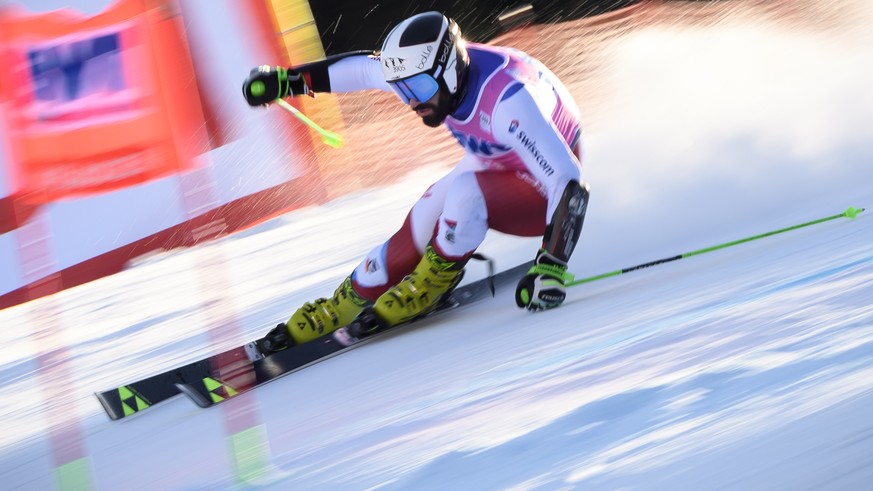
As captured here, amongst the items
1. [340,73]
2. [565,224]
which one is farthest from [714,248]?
[340,73]

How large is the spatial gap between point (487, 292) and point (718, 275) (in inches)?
39.7

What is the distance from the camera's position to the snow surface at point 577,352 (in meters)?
1.68

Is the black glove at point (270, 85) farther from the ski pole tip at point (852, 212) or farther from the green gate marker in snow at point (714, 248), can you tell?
the ski pole tip at point (852, 212)

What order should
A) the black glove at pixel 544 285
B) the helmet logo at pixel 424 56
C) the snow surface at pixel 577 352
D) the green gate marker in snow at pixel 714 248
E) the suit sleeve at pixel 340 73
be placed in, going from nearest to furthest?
the snow surface at pixel 577 352 < the black glove at pixel 544 285 < the helmet logo at pixel 424 56 < the green gate marker in snow at pixel 714 248 < the suit sleeve at pixel 340 73

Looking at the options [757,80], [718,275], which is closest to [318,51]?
[757,80]

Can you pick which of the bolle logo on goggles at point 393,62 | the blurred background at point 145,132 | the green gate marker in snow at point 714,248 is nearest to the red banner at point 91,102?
the blurred background at point 145,132

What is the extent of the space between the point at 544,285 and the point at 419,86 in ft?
2.60

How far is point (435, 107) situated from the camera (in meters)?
3.30

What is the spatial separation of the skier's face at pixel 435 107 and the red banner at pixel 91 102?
3242 mm

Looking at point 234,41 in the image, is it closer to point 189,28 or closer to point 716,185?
point 189,28

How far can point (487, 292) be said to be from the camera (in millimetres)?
3762

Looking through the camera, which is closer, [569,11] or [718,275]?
[718,275]

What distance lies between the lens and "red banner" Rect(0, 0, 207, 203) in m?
5.94

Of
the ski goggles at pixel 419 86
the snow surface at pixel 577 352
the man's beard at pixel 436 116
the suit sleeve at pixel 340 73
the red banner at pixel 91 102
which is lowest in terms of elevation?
the snow surface at pixel 577 352
